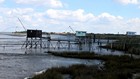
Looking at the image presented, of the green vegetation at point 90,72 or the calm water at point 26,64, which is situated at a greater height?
the green vegetation at point 90,72

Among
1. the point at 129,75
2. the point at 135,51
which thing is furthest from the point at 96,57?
the point at 129,75

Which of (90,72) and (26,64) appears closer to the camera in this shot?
(90,72)

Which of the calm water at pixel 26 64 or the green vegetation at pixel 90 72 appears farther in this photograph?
the calm water at pixel 26 64

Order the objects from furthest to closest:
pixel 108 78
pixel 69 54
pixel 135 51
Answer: pixel 135 51 < pixel 69 54 < pixel 108 78

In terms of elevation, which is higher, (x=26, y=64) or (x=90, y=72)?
(x=90, y=72)

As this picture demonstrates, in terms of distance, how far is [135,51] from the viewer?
296 ft

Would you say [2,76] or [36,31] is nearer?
[2,76]

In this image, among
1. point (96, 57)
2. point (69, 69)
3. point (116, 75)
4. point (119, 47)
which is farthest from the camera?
point (119, 47)

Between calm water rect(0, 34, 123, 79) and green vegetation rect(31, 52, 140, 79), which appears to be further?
calm water rect(0, 34, 123, 79)

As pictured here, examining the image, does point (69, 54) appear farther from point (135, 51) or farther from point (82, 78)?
point (82, 78)

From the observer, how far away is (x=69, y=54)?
79250 millimetres

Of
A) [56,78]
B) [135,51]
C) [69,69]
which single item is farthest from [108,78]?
[135,51]

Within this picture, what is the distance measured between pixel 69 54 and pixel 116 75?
163ft

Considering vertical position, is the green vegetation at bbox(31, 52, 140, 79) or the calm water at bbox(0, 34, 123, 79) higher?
the green vegetation at bbox(31, 52, 140, 79)
